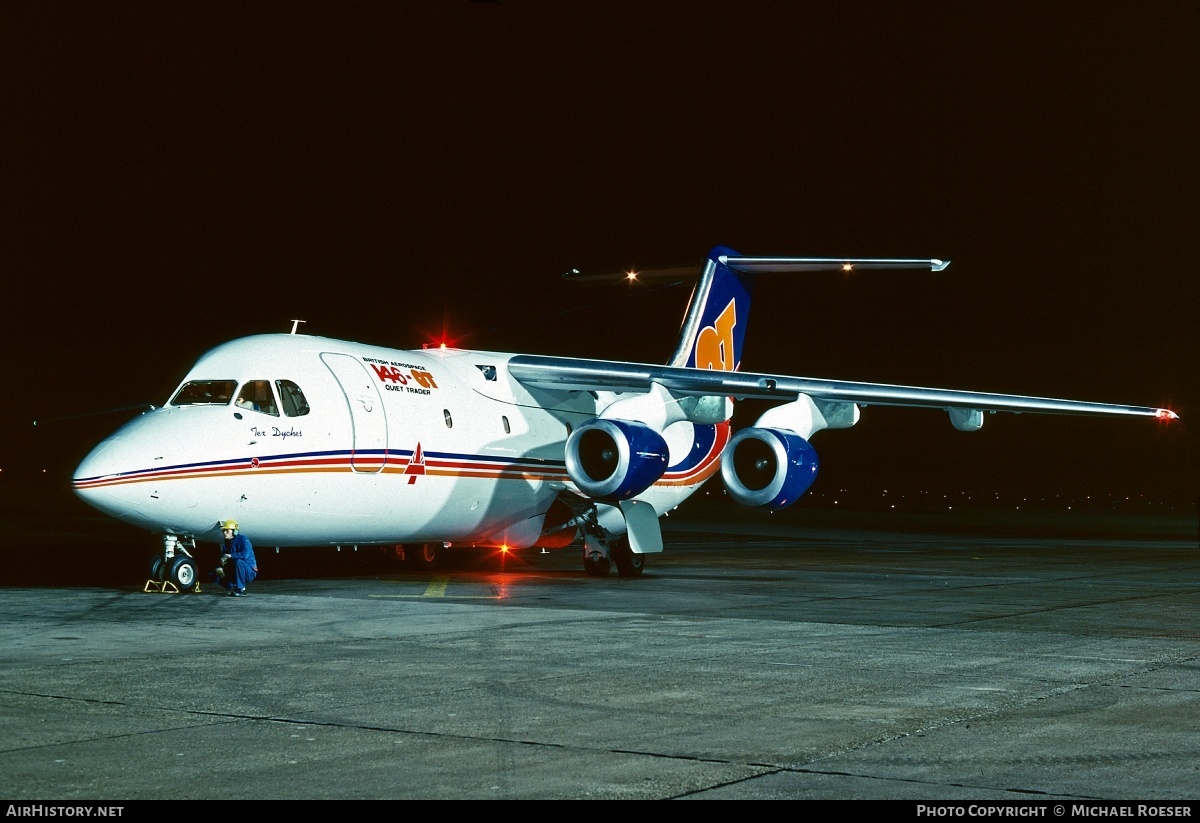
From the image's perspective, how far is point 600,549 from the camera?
817 inches

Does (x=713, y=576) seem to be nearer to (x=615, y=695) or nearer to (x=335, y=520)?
(x=335, y=520)

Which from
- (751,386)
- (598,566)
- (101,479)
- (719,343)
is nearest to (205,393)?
(101,479)

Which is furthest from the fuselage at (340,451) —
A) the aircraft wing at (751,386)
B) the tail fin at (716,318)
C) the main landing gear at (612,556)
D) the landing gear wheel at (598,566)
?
the tail fin at (716,318)

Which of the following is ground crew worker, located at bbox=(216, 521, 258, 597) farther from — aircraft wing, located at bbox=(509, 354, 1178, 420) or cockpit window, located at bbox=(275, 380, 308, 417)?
aircraft wing, located at bbox=(509, 354, 1178, 420)

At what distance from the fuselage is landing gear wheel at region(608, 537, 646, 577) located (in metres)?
1.31

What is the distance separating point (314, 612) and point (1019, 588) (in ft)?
32.0

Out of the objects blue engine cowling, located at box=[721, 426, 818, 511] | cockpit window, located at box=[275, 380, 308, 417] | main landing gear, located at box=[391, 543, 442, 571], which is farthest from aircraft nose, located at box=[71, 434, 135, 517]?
blue engine cowling, located at box=[721, 426, 818, 511]

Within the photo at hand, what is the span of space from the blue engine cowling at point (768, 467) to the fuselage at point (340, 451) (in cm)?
193

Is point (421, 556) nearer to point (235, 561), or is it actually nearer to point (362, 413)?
point (362, 413)

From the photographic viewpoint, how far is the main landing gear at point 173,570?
15.7 meters

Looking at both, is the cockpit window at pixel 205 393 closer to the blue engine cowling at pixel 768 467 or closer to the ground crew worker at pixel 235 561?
the ground crew worker at pixel 235 561

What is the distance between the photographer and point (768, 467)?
20281 millimetres
